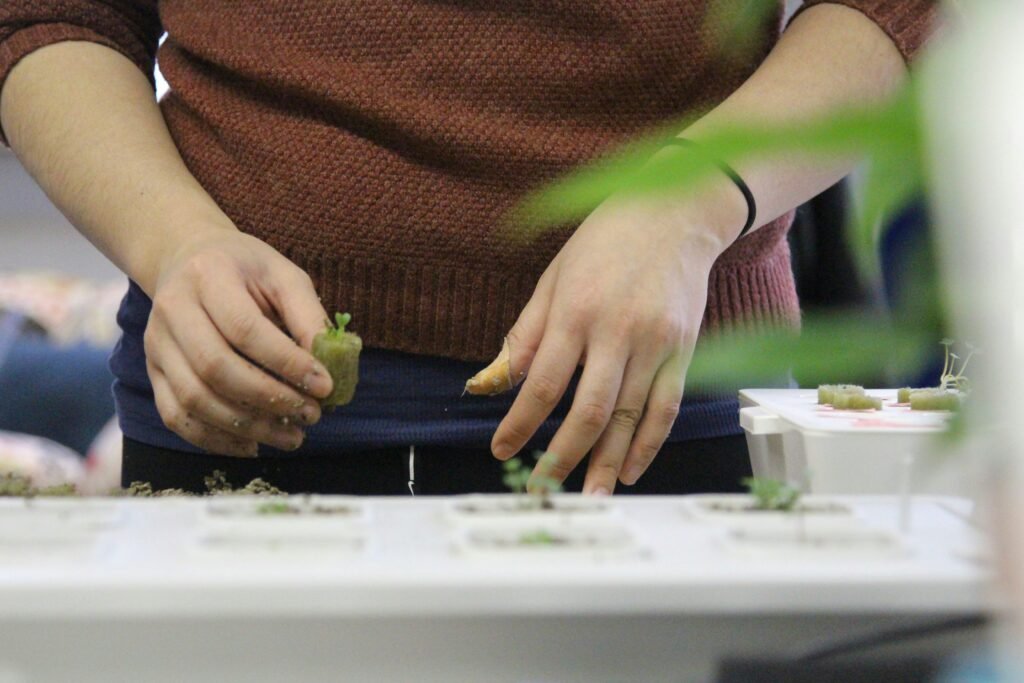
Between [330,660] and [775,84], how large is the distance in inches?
23.2

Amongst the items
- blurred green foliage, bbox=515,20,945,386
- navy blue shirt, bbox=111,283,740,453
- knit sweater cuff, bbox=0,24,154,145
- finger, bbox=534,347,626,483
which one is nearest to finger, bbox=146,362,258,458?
navy blue shirt, bbox=111,283,740,453

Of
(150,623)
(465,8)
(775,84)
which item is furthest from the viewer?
(465,8)

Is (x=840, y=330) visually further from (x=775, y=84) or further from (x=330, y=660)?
(x=775, y=84)

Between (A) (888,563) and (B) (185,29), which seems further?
(B) (185,29)

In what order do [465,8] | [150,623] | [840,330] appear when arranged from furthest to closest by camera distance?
1. [465,8]
2. [150,623]
3. [840,330]

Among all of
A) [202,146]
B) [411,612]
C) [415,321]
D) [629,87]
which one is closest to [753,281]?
[629,87]

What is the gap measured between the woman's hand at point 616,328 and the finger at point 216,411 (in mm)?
161

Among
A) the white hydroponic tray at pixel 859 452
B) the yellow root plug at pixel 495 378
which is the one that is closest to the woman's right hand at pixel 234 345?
the yellow root plug at pixel 495 378

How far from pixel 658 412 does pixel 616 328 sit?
9 cm

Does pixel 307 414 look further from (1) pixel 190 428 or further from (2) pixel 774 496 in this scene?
(2) pixel 774 496

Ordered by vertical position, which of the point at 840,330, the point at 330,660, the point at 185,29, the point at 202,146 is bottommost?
the point at 330,660

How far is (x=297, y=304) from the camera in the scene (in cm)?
79

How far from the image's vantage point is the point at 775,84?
842 millimetres

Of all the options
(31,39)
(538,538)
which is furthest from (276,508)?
(31,39)
